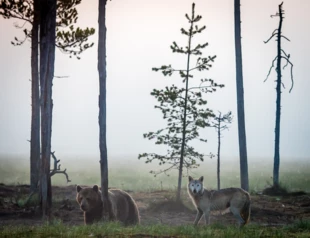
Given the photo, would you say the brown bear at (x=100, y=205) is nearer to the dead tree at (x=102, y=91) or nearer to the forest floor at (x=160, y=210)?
the dead tree at (x=102, y=91)

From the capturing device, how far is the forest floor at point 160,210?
1795 centimetres

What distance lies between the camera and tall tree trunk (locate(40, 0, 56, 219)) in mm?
17125

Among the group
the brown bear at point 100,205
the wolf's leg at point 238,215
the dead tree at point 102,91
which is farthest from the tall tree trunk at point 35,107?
the wolf's leg at point 238,215

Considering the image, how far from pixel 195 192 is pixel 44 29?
8168 mm

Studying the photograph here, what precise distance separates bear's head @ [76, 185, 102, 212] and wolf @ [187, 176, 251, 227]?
3.27 m

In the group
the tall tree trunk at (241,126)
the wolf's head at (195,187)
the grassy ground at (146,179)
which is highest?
the tall tree trunk at (241,126)

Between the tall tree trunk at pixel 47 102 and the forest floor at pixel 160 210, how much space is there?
36.6 inches

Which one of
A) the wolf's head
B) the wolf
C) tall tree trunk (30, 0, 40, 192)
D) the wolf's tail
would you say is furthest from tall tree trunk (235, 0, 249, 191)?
tall tree trunk (30, 0, 40, 192)

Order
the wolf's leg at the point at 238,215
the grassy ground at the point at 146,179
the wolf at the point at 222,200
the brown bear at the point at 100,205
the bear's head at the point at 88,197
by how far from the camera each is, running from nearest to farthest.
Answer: the bear's head at the point at 88,197 < the brown bear at the point at 100,205 < the wolf's leg at the point at 238,215 < the wolf at the point at 222,200 < the grassy ground at the point at 146,179

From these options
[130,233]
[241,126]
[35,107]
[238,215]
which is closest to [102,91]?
[238,215]

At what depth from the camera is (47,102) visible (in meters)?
17.5

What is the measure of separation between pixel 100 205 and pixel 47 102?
476cm

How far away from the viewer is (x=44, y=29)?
60.2ft

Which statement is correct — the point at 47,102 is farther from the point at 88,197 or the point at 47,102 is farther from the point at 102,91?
the point at 88,197
